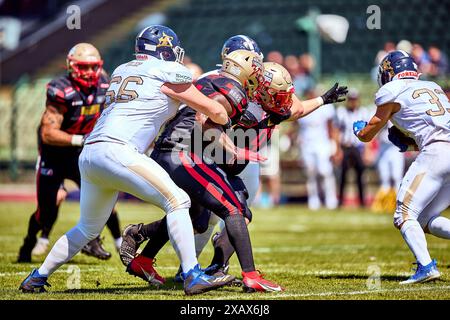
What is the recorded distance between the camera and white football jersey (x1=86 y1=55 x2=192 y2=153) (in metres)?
5.44

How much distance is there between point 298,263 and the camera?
7.83 meters

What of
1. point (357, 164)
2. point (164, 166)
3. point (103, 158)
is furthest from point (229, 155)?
point (357, 164)

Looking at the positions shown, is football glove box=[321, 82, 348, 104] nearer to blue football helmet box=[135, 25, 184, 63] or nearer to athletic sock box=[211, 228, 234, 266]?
athletic sock box=[211, 228, 234, 266]

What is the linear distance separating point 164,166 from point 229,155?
0.45m

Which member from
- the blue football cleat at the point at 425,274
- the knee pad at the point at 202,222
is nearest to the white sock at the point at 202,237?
the knee pad at the point at 202,222

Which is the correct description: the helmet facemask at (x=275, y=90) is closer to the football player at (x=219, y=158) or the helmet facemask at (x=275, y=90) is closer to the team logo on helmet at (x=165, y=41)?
the football player at (x=219, y=158)

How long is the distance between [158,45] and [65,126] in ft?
8.57

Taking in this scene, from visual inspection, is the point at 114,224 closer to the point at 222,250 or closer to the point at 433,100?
the point at 222,250

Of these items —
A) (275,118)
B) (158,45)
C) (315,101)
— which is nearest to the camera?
(158,45)

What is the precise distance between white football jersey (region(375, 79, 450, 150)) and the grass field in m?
1.07

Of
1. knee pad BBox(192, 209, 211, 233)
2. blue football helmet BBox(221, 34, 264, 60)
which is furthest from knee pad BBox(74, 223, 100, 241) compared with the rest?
blue football helmet BBox(221, 34, 264, 60)

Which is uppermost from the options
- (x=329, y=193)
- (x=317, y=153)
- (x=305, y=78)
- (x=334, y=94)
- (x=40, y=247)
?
(x=334, y=94)

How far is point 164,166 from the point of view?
18.9 feet

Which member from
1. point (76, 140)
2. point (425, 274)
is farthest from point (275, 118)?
point (76, 140)
